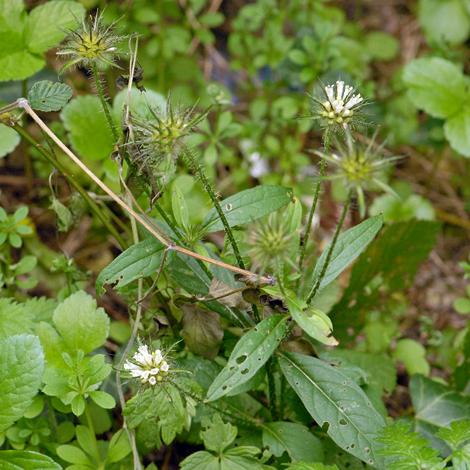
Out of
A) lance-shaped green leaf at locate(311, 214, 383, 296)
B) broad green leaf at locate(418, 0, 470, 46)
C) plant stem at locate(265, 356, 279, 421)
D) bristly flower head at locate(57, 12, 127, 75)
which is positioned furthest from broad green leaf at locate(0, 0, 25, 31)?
broad green leaf at locate(418, 0, 470, 46)

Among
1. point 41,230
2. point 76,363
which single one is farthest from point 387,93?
point 76,363

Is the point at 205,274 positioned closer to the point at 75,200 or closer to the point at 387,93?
the point at 75,200

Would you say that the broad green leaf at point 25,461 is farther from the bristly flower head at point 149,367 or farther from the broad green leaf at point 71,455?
the bristly flower head at point 149,367

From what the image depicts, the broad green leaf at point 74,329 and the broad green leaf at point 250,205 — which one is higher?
the broad green leaf at point 250,205

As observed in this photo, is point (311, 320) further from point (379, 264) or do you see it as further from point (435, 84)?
point (435, 84)

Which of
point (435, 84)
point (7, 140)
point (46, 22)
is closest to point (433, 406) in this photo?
point (435, 84)

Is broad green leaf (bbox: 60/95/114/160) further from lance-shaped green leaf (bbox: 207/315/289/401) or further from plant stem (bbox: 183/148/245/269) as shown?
lance-shaped green leaf (bbox: 207/315/289/401)

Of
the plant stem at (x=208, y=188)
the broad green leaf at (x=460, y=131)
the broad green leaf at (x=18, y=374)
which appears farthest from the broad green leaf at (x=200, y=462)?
the broad green leaf at (x=460, y=131)

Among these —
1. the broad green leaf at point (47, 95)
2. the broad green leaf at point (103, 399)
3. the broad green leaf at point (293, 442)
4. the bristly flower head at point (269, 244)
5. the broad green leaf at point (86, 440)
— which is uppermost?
the broad green leaf at point (47, 95)
